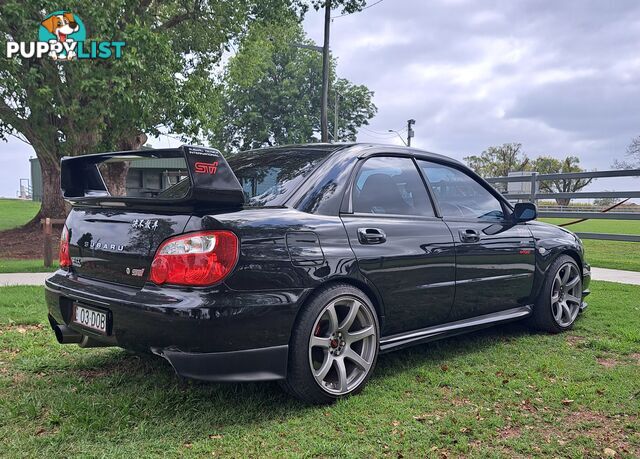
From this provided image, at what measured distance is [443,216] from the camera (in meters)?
3.84

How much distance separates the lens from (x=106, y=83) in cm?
998

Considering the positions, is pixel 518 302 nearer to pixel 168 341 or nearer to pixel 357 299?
pixel 357 299

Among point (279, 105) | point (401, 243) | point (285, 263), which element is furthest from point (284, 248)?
point (279, 105)

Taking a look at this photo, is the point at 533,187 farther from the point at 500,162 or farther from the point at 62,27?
the point at 500,162

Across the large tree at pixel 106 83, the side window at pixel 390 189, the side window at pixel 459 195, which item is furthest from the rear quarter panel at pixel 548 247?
the large tree at pixel 106 83

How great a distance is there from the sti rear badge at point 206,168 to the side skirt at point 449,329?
4.89 feet

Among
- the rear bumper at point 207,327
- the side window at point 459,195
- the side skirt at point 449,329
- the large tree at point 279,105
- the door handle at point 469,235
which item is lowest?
the side skirt at point 449,329

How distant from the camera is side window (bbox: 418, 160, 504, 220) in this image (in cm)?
392

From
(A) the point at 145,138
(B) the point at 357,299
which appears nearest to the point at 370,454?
(B) the point at 357,299

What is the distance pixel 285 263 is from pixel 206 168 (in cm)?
64

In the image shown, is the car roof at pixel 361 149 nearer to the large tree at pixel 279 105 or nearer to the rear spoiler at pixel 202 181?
the rear spoiler at pixel 202 181

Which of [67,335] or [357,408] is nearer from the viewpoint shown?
[357,408]

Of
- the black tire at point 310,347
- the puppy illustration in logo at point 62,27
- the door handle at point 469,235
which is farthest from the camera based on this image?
the puppy illustration in logo at point 62,27

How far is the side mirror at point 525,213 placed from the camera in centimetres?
436
